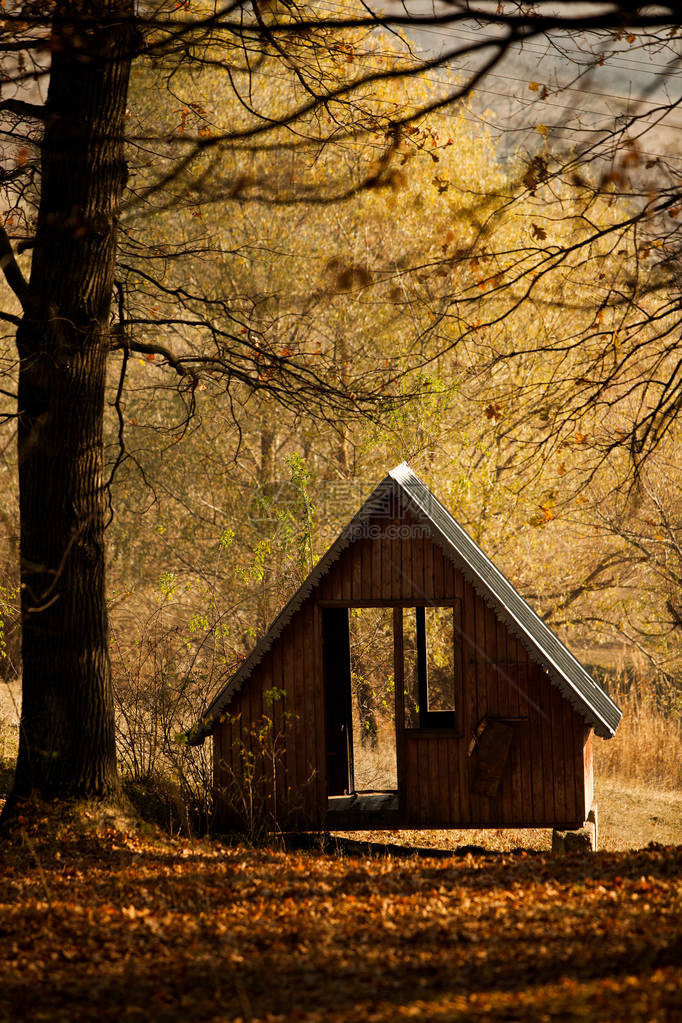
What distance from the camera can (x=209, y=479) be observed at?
21.7 m

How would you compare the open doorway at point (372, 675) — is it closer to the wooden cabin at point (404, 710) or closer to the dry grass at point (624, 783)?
the dry grass at point (624, 783)

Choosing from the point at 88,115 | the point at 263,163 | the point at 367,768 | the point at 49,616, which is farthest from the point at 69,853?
the point at 263,163

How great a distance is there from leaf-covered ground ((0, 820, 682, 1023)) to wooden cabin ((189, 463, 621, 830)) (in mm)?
3544

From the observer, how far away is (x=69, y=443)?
7375 millimetres

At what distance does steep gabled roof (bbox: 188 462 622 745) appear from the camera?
9.94 meters

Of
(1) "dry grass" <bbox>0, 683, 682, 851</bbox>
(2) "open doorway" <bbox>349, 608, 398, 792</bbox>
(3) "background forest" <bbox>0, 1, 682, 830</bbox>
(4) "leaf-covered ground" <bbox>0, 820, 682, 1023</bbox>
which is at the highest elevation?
(3) "background forest" <bbox>0, 1, 682, 830</bbox>

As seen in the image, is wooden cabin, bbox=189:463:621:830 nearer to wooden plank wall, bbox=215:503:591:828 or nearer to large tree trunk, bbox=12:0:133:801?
wooden plank wall, bbox=215:503:591:828

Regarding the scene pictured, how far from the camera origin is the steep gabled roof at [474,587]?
32.6 feet

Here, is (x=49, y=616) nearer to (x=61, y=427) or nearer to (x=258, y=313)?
(x=61, y=427)

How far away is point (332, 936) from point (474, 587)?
5819 millimetres

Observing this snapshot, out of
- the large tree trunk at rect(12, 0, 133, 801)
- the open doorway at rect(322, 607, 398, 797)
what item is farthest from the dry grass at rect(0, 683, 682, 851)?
the large tree trunk at rect(12, 0, 133, 801)

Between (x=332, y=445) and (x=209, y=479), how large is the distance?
→ 3111 millimetres

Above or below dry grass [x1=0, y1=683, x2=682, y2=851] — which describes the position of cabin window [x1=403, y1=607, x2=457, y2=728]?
above

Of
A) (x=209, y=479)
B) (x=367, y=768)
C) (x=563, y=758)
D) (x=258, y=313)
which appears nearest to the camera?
(x=563, y=758)
